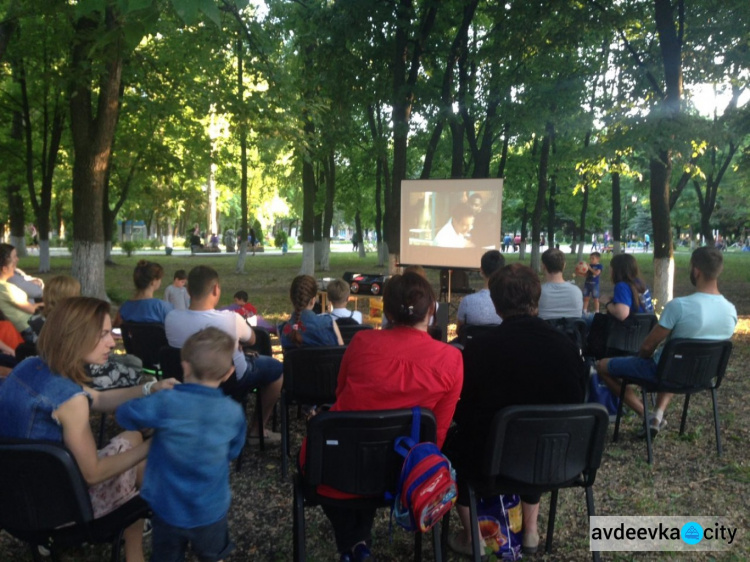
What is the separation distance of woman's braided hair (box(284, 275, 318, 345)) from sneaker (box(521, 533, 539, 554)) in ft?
6.63

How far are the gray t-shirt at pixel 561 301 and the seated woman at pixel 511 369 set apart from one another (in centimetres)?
253

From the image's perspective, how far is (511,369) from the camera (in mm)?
2580

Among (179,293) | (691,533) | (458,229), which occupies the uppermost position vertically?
(458,229)

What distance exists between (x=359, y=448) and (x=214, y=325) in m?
1.71

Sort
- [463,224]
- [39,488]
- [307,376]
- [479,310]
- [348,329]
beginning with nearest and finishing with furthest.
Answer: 1. [39,488]
2. [307,376]
3. [348,329]
4. [479,310]
5. [463,224]

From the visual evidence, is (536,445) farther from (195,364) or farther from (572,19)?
(572,19)

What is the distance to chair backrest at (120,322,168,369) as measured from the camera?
4500 millimetres

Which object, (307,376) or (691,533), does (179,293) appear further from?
(691,533)

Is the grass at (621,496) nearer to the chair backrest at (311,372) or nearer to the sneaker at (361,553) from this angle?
the sneaker at (361,553)

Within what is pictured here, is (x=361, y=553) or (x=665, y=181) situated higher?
(x=665, y=181)

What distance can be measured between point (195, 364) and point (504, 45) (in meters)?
11.7

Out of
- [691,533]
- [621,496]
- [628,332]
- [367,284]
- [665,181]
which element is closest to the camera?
[691,533]

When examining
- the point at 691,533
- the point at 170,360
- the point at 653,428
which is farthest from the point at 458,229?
the point at 691,533

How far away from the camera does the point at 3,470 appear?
2006 millimetres
